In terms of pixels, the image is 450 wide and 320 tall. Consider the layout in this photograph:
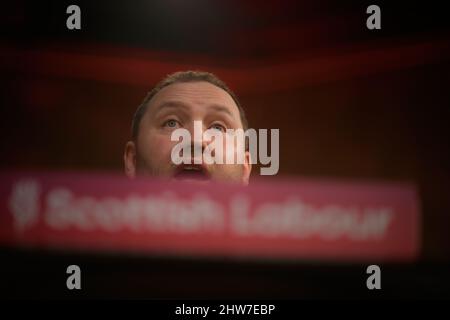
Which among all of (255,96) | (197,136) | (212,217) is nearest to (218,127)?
(197,136)

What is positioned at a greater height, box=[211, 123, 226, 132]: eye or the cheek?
box=[211, 123, 226, 132]: eye

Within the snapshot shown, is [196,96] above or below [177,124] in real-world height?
above

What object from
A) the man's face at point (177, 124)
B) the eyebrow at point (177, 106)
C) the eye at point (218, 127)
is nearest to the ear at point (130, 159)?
the man's face at point (177, 124)

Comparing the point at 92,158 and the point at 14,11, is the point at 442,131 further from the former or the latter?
the point at 14,11

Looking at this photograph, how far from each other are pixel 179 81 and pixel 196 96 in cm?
10

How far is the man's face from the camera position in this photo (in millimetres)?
2359

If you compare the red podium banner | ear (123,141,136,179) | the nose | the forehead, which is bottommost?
the red podium banner

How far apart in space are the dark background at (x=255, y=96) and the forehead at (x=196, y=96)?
60mm

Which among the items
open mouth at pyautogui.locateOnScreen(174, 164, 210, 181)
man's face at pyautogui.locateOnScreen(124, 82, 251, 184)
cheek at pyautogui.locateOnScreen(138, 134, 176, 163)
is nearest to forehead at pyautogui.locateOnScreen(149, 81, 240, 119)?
man's face at pyautogui.locateOnScreen(124, 82, 251, 184)

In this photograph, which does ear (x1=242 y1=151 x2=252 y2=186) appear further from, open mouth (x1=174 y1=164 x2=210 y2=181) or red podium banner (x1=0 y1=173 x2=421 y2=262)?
open mouth (x1=174 y1=164 x2=210 y2=181)

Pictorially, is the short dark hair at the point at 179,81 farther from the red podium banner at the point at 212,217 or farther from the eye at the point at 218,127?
the red podium banner at the point at 212,217

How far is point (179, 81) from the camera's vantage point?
2383 mm

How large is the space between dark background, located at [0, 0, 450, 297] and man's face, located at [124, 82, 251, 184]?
0.07 meters

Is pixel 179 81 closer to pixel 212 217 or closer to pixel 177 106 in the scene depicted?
pixel 177 106
